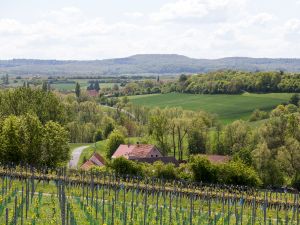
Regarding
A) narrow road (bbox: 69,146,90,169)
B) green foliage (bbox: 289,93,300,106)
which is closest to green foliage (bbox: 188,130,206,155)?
narrow road (bbox: 69,146,90,169)

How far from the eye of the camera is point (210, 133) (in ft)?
290

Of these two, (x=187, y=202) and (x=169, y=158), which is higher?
(x=187, y=202)

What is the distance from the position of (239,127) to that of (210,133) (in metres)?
9.56

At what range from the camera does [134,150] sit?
7594 cm

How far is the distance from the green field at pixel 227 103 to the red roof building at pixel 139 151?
38.7m

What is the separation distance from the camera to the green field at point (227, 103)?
4555 inches

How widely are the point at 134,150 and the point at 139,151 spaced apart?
2.43 ft

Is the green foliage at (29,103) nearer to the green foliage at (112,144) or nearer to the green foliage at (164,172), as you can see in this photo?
the green foliage at (164,172)

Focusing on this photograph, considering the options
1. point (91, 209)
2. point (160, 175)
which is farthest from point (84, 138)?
point (91, 209)

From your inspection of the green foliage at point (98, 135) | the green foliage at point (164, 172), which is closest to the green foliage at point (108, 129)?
the green foliage at point (98, 135)

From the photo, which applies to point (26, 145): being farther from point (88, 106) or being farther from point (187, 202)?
point (88, 106)

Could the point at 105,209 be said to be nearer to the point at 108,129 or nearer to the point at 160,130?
the point at 160,130

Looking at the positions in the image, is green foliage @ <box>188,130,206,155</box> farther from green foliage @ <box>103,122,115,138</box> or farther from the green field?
the green field

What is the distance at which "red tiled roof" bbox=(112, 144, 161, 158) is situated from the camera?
245ft
